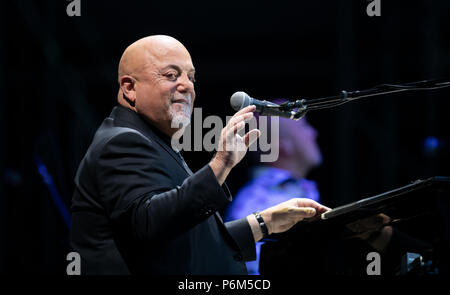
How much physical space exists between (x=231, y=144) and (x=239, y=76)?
377 cm

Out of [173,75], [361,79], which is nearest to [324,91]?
[361,79]

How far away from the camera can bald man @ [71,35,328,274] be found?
4.50 ft

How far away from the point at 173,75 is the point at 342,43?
2.86 meters

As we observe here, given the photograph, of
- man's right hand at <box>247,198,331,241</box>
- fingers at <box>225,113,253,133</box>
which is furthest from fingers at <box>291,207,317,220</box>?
fingers at <box>225,113,253,133</box>

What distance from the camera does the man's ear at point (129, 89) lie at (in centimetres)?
172

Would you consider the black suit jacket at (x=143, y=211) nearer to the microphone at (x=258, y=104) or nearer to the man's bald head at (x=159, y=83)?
the man's bald head at (x=159, y=83)

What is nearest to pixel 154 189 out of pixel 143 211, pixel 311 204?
pixel 143 211

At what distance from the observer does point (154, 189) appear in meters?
1.42

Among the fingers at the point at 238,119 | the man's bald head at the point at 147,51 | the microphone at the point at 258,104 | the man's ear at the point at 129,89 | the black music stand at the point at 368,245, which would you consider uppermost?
the man's bald head at the point at 147,51

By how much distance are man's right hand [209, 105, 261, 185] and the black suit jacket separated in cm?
3

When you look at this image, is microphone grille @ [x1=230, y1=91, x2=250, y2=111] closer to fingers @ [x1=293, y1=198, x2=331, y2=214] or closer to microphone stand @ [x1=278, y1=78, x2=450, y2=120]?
microphone stand @ [x1=278, y1=78, x2=450, y2=120]

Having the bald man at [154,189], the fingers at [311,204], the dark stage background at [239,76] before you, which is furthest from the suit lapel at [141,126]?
the dark stage background at [239,76]

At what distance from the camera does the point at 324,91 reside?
16.3ft

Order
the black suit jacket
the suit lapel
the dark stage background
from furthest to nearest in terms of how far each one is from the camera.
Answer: the dark stage background → the suit lapel → the black suit jacket
